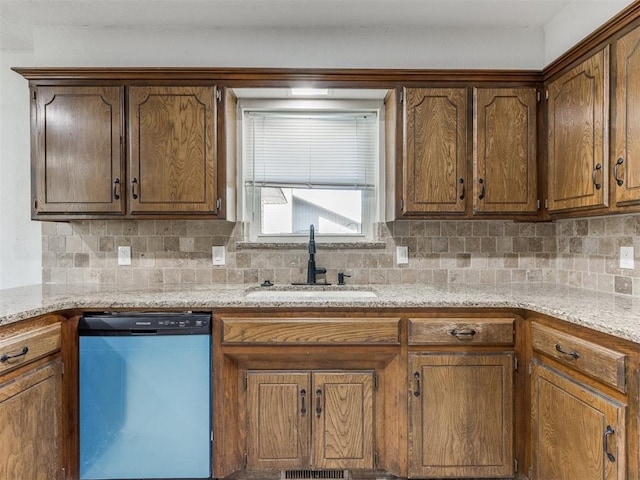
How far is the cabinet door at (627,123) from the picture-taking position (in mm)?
1599

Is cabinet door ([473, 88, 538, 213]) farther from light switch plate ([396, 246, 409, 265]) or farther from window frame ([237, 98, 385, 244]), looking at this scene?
window frame ([237, 98, 385, 244])

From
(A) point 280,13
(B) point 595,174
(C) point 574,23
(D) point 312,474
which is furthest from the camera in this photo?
(A) point 280,13

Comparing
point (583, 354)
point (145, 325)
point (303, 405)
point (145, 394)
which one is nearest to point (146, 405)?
point (145, 394)

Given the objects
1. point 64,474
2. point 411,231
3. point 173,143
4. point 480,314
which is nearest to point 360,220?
point 411,231

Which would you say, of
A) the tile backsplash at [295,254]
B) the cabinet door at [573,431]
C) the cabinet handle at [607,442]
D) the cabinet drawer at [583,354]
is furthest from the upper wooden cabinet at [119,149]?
the cabinet handle at [607,442]

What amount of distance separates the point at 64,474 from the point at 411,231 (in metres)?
2.27

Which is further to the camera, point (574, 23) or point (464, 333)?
point (574, 23)

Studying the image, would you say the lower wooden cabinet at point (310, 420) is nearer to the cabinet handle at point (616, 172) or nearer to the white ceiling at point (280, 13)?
the cabinet handle at point (616, 172)

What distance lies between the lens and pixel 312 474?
6.41 ft

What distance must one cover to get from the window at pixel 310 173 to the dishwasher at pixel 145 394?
0.96 metres

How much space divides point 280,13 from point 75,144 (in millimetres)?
1386

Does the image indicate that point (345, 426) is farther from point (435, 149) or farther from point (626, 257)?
point (626, 257)

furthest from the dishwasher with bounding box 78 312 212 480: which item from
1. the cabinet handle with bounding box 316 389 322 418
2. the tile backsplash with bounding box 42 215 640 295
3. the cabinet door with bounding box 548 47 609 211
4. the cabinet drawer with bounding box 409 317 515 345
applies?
the cabinet door with bounding box 548 47 609 211

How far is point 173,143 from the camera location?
7.11 feet
